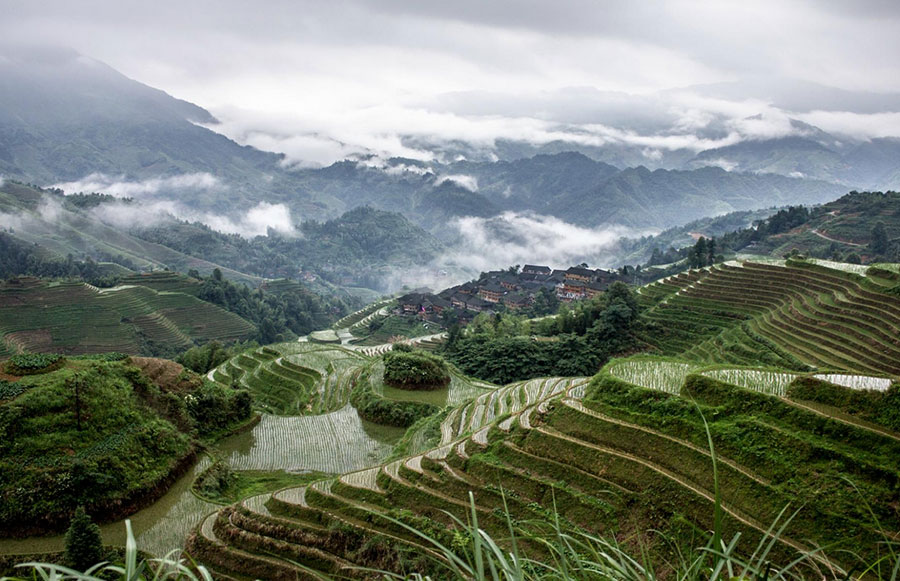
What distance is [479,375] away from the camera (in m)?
33.2

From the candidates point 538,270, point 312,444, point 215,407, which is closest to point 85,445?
point 215,407

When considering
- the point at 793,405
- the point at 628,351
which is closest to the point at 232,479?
the point at 793,405

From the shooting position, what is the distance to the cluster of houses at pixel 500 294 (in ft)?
207

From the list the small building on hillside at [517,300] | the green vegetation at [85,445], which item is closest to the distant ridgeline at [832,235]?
the small building on hillside at [517,300]

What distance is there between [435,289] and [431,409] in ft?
272

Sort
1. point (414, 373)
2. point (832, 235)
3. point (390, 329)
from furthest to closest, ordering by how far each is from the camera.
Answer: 1. point (390, 329)
2. point (832, 235)
3. point (414, 373)

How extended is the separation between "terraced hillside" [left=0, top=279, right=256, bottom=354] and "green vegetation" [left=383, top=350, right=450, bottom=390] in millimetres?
28745

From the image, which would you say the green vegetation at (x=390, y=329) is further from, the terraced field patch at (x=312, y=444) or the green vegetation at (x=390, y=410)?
the terraced field patch at (x=312, y=444)

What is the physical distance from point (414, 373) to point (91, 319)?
34.2m

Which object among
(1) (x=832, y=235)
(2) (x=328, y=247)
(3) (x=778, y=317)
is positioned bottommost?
(2) (x=328, y=247)

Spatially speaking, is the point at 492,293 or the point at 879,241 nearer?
the point at 879,241

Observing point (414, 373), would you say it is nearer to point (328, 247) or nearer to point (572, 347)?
point (572, 347)

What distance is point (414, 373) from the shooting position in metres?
25.0

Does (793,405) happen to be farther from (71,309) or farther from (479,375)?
(71,309)
